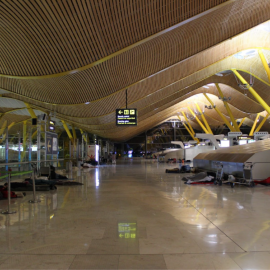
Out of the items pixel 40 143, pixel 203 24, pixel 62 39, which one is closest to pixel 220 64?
pixel 203 24

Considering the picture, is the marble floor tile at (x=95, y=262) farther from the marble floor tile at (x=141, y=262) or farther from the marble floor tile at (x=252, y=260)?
the marble floor tile at (x=252, y=260)

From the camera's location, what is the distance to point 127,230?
16.8 feet

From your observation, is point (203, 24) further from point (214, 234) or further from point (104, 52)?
point (214, 234)

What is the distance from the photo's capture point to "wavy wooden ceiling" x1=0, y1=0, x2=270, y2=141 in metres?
8.93

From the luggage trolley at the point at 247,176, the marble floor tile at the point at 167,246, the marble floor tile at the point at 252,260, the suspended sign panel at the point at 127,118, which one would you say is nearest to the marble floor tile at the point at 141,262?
the marble floor tile at the point at 167,246

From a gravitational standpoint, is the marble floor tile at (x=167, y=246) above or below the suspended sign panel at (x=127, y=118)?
below

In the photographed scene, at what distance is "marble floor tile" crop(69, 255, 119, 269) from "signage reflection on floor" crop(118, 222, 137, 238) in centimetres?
100

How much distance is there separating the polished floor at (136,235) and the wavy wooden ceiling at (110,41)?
5.39 m

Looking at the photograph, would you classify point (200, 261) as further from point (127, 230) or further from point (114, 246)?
point (127, 230)

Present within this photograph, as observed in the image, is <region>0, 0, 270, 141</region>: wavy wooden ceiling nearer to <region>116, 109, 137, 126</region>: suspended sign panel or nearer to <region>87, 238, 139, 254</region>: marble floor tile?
<region>116, 109, 137, 126</region>: suspended sign panel

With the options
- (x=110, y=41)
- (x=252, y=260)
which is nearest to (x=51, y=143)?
(x=110, y=41)

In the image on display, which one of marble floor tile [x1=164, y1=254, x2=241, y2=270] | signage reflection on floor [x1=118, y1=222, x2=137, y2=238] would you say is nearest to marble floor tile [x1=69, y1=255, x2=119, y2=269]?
marble floor tile [x1=164, y1=254, x2=241, y2=270]

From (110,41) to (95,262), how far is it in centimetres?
851

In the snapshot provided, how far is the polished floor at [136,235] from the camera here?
142 inches
